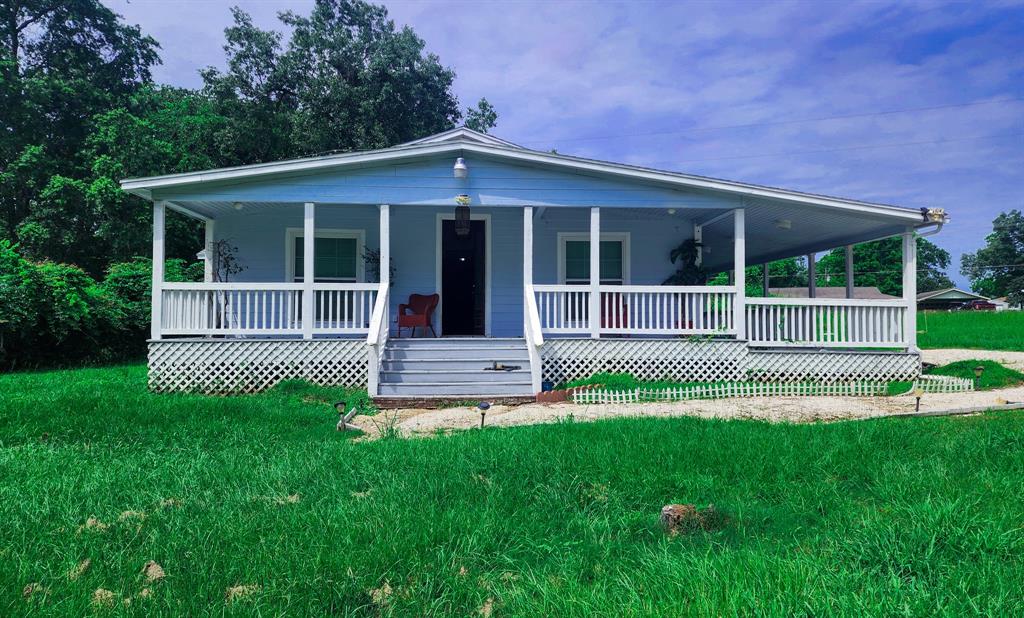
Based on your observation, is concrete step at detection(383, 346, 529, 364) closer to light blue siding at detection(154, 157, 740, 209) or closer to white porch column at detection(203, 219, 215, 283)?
light blue siding at detection(154, 157, 740, 209)

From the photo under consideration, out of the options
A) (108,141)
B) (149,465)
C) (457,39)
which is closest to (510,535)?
(149,465)

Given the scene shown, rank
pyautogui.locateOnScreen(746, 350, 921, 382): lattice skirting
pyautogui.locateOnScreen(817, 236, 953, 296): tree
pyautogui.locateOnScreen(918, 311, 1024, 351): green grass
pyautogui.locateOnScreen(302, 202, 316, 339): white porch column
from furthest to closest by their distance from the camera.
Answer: pyautogui.locateOnScreen(817, 236, 953, 296): tree < pyautogui.locateOnScreen(918, 311, 1024, 351): green grass < pyautogui.locateOnScreen(746, 350, 921, 382): lattice skirting < pyautogui.locateOnScreen(302, 202, 316, 339): white porch column

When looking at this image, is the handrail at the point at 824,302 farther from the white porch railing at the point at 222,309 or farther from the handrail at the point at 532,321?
the white porch railing at the point at 222,309

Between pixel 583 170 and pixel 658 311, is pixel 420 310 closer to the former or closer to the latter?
pixel 583 170

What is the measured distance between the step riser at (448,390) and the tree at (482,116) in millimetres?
21919

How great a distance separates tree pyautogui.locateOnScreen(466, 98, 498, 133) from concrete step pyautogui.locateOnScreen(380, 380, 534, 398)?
71.8 ft

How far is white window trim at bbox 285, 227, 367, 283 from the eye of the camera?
37.7 ft

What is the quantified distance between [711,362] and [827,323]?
2.25 m

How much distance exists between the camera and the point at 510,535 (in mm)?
3053

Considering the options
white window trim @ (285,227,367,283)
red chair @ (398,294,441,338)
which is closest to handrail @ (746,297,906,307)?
red chair @ (398,294,441,338)

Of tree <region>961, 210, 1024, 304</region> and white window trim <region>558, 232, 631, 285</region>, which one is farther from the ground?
tree <region>961, 210, 1024, 304</region>

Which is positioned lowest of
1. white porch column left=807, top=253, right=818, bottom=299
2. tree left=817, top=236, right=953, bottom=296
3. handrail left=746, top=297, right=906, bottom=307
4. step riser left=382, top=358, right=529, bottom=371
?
step riser left=382, top=358, right=529, bottom=371

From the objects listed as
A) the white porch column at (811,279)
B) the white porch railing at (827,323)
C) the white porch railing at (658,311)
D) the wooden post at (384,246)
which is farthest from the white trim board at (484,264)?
the white porch column at (811,279)

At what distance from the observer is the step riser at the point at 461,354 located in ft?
30.5
